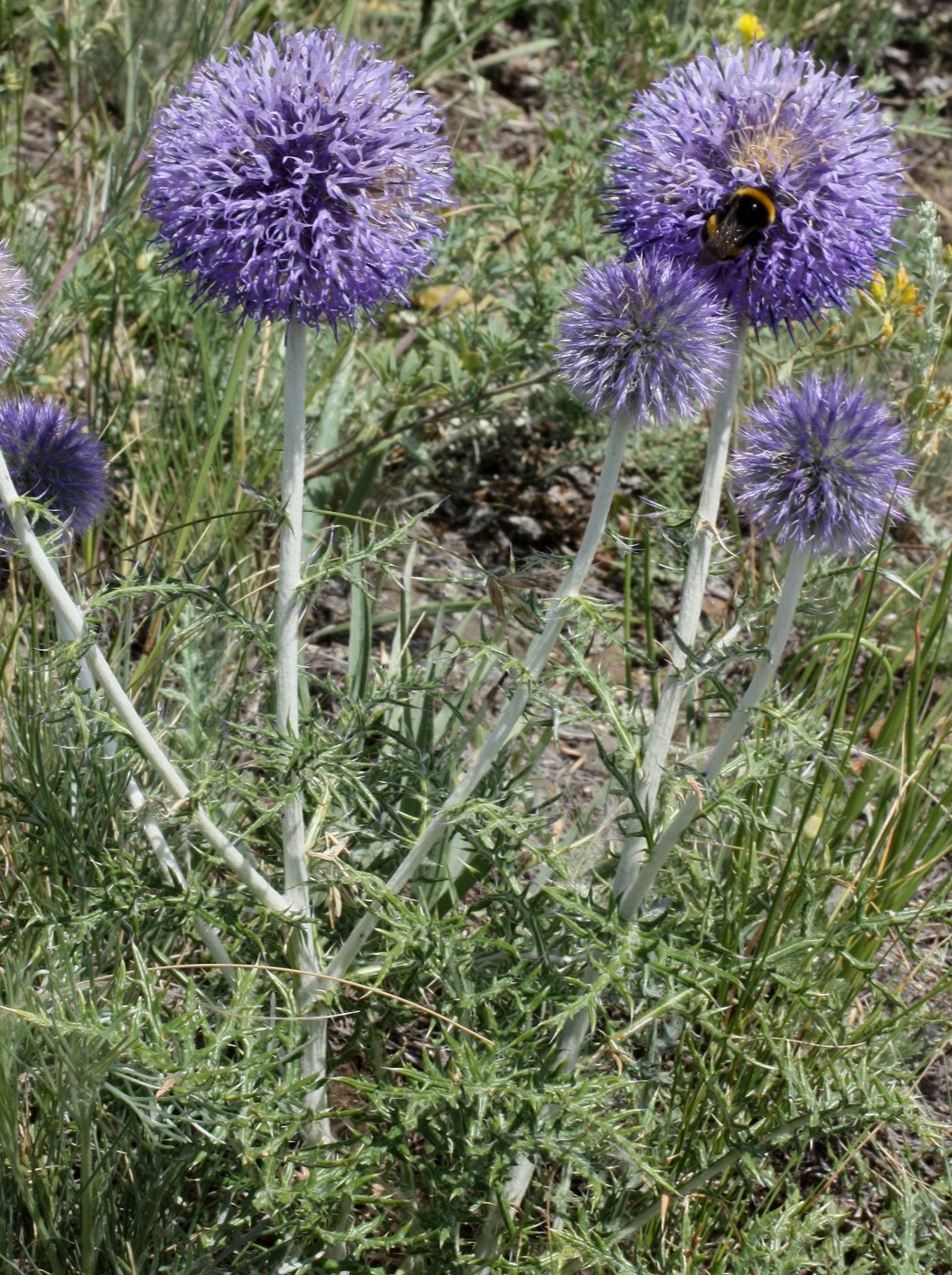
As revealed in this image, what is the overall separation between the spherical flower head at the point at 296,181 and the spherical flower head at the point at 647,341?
0.31 metres

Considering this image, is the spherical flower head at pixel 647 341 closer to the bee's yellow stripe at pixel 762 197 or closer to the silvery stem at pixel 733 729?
the bee's yellow stripe at pixel 762 197

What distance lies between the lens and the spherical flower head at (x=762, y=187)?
2.16 metres

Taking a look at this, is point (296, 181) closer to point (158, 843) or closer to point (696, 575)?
point (696, 575)

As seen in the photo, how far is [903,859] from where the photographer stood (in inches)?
115

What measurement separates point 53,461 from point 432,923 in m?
1.20

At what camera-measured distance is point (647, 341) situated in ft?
7.00

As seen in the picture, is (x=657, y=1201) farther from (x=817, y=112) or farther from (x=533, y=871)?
(x=817, y=112)

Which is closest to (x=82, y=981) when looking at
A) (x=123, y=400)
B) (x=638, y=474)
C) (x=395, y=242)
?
(x=395, y=242)

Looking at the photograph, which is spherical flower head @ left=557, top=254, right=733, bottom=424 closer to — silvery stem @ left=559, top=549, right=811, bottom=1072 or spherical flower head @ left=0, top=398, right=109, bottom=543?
silvery stem @ left=559, top=549, right=811, bottom=1072

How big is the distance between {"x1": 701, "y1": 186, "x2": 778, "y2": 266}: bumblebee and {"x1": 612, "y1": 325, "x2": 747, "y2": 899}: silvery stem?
0.55 ft

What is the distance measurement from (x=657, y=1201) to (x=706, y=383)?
147 centimetres

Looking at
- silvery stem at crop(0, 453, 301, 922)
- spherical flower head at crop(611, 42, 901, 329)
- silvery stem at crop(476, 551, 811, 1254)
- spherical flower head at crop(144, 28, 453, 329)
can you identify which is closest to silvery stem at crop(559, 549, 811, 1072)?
silvery stem at crop(476, 551, 811, 1254)

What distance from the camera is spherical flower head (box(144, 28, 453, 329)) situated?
2.03m

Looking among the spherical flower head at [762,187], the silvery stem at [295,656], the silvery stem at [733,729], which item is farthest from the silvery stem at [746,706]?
the silvery stem at [295,656]
